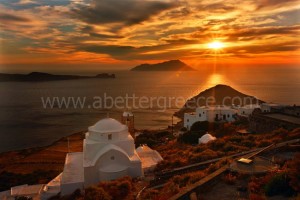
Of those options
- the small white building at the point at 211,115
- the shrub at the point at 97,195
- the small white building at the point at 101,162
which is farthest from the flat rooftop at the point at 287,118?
the shrub at the point at 97,195

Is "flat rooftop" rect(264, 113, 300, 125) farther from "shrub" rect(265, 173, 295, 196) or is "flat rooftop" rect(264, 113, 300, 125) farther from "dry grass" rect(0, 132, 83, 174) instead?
"dry grass" rect(0, 132, 83, 174)

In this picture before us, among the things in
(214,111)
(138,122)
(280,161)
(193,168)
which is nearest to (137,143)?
(214,111)

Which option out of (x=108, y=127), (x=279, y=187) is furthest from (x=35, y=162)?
(x=279, y=187)

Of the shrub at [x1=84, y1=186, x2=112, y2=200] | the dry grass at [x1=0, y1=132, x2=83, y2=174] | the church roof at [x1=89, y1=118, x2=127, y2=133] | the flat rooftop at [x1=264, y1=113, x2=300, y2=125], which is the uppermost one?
the church roof at [x1=89, y1=118, x2=127, y2=133]

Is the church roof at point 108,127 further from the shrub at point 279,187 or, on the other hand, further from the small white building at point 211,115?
the small white building at point 211,115

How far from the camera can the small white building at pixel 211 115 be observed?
130 ft

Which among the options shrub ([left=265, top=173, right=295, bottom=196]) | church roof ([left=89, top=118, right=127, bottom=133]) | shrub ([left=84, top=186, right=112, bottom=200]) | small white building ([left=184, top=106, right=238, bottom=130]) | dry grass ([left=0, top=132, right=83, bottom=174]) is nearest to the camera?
shrub ([left=265, top=173, right=295, bottom=196])

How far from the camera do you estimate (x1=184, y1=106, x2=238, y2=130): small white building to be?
39.6m

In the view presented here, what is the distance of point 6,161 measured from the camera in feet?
121

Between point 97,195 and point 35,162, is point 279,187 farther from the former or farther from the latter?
point 35,162

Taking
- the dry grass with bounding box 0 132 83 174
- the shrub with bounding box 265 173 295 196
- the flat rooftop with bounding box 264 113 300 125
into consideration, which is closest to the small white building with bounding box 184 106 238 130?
the flat rooftop with bounding box 264 113 300 125

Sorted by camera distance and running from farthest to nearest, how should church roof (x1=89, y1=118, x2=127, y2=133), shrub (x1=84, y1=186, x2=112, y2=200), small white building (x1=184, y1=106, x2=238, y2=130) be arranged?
small white building (x1=184, y1=106, x2=238, y2=130) → church roof (x1=89, y1=118, x2=127, y2=133) → shrub (x1=84, y1=186, x2=112, y2=200)

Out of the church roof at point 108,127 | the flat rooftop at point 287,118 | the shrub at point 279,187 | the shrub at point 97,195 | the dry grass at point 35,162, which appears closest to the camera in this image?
the shrub at point 279,187

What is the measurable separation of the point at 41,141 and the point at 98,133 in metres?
37.7
